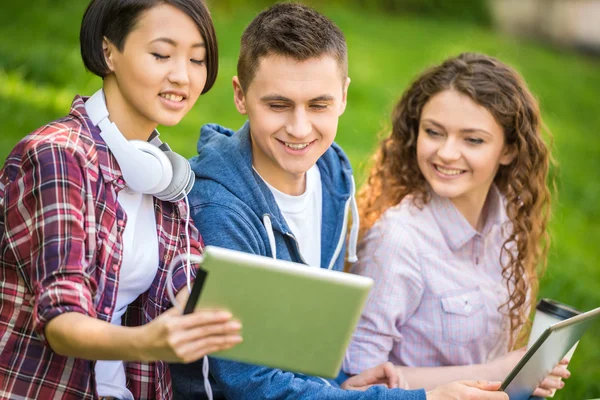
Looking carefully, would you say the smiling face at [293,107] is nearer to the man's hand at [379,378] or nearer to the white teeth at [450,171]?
the white teeth at [450,171]

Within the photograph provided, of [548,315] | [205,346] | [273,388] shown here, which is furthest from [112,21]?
[548,315]

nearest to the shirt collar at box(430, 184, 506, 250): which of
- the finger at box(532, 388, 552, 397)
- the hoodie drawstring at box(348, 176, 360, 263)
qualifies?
the hoodie drawstring at box(348, 176, 360, 263)

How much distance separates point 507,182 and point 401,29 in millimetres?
8582

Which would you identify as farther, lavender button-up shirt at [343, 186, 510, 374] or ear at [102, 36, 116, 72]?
lavender button-up shirt at [343, 186, 510, 374]

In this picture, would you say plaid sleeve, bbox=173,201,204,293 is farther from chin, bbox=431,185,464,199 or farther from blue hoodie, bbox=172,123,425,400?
chin, bbox=431,185,464,199

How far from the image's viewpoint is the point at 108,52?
2104 mm

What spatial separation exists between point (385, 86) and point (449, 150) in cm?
519

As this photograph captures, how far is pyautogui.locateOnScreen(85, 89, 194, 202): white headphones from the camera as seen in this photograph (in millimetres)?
2025

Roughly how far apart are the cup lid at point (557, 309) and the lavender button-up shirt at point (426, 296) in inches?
9.7

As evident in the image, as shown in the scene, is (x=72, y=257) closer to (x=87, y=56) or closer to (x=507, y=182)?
(x=87, y=56)

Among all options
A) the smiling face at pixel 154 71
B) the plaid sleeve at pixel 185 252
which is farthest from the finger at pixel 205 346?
the smiling face at pixel 154 71

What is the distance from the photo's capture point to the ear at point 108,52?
2.09 m

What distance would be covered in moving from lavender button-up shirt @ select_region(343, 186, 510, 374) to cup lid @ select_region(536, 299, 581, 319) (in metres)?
0.25

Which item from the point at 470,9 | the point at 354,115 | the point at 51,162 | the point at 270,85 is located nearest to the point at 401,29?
the point at 470,9
